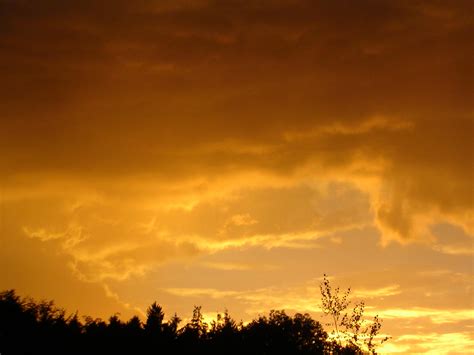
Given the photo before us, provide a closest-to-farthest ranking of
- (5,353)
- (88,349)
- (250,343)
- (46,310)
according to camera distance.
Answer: (5,353) → (88,349) → (46,310) → (250,343)

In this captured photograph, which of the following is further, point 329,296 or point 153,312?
point 153,312

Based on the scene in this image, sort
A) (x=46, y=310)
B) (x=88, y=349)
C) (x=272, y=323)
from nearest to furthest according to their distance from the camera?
(x=88, y=349), (x=46, y=310), (x=272, y=323)

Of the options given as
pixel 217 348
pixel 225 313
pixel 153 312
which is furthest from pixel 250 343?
pixel 153 312

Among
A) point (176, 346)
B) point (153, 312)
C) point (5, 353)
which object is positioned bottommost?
point (5, 353)

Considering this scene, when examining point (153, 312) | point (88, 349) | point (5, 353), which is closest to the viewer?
point (5, 353)

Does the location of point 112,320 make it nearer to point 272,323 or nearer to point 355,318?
point 355,318

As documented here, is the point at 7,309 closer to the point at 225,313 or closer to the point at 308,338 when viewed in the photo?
the point at 225,313

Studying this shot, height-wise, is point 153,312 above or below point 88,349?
above

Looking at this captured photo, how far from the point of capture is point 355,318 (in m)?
65.8

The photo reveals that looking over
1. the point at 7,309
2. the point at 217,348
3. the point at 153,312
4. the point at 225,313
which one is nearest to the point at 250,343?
the point at 225,313

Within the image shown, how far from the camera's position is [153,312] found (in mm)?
78688

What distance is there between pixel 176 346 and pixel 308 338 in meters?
43.3

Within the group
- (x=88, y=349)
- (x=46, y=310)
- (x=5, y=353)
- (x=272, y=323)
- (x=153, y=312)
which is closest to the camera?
(x=5, y=353)

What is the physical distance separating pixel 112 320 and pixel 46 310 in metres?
8.39
